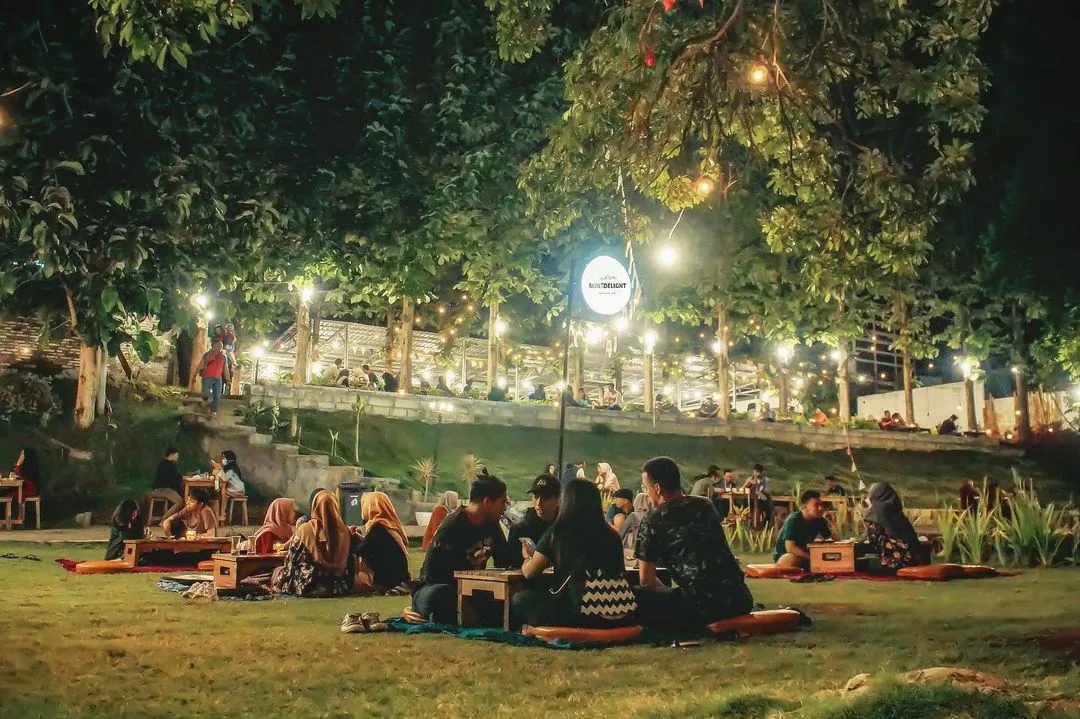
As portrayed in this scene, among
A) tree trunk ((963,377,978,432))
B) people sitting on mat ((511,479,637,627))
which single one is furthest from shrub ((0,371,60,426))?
tree trunk ((963,377,978,432))

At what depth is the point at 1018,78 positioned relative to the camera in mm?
16094

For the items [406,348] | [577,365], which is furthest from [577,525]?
[577,365]

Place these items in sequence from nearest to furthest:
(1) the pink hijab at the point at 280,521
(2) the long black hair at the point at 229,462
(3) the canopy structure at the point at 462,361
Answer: (1) the pink hijab at the point at 280,521, (2) the long black hair at the point at 229,462, (3) the canopy structure at the point at 462,361

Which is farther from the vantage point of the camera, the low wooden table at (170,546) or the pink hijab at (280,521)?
the low wooden table at (170,546)

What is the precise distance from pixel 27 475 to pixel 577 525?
13650mm

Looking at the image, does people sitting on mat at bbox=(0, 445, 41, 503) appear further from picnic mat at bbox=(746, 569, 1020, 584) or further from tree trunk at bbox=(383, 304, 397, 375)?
tree trunk at bbox=(383, 304, 397, 375)

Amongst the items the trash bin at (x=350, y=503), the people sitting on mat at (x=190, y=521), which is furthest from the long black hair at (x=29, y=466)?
the trash bin at (x=350, y=503)

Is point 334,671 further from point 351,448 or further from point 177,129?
point 351,448

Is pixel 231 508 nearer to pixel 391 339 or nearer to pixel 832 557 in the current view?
pixel 832 557

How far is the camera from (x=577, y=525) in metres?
6.75

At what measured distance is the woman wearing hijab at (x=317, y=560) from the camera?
927 centimetres

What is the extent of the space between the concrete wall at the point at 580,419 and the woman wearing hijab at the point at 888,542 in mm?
15970

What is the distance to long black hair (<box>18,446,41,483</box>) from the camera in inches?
658

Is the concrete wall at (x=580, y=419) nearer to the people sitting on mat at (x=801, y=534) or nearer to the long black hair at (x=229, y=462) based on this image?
the long black hair at (x=229, y=462)
